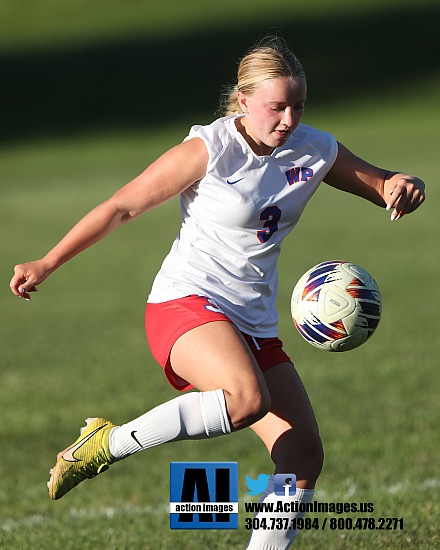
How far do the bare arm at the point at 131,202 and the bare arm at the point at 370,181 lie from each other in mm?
747

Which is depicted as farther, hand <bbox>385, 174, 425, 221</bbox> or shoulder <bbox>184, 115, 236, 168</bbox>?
hand <bbox>385, 174, 425, 221</bbox>

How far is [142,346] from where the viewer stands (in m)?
12.6

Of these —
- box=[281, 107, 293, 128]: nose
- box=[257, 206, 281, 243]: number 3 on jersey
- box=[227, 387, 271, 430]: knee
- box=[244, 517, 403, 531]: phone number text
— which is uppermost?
box=[281, 107, 293, 128]: nose

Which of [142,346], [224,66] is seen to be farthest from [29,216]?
[224,66]

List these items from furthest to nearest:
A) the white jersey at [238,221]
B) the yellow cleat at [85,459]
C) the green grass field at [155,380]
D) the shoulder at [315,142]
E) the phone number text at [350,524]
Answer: the green grass field at [155,380], the phone number text at [350,524], the shoulder at [315,142], the white jersey at [238,221], the yellow cleat at [85,459]

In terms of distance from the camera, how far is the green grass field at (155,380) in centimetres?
645

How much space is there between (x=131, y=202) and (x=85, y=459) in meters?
1.16

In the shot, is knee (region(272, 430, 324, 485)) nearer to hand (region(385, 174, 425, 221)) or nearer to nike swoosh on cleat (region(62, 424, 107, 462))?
nike swoosh on cleat (region(62, 424, 107, 462))

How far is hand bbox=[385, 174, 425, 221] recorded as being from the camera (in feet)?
17.0

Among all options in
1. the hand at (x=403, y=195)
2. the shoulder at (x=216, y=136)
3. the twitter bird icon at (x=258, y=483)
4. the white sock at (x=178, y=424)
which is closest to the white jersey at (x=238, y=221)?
the shoulder at (x=216, y=136)

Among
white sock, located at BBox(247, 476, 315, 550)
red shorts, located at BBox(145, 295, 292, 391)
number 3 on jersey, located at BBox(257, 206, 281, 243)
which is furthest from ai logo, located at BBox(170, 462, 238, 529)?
number 3 on jersey, located at BBox(257, 206, 281, 243)

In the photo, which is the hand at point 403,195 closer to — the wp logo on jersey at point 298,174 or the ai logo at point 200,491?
the wp logo on jersey at point 298,174

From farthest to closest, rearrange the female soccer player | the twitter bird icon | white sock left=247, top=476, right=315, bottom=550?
the twitter bird icon
white sock left=247, top=476, right=315, bottom=550
the female soccer player

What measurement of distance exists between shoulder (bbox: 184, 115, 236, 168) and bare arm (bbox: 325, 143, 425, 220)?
0.59 meters
